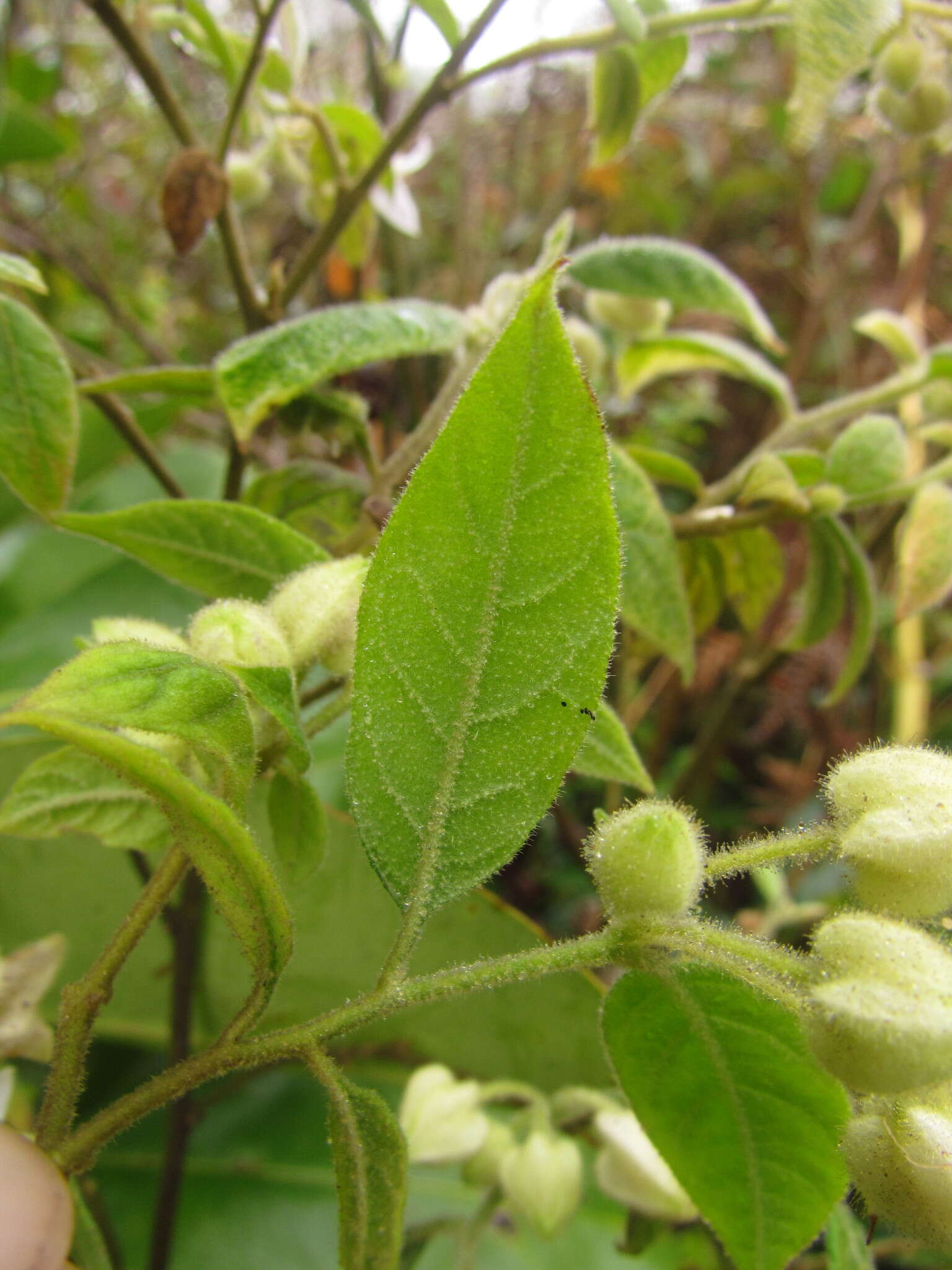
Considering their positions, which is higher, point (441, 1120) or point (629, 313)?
point (629, 313)

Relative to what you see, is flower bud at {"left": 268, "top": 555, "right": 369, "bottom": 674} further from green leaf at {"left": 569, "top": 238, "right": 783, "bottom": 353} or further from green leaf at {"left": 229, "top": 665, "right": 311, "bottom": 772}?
green leaf at {"left": 569, "top": 238, "right": 783, "bottom": 353}

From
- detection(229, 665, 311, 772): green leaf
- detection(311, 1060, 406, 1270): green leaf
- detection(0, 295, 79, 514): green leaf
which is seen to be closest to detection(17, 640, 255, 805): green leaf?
detection(229, 665, 311, 772): green leaf

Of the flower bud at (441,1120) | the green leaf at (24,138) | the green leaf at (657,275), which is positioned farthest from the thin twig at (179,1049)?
the green leaf at (24,138)


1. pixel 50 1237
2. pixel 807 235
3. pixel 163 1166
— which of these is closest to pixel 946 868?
pixel 50 1237

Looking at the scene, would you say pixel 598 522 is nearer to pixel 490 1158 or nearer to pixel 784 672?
pixel 490 1158

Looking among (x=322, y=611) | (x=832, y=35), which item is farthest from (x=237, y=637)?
(x=832, y=35)

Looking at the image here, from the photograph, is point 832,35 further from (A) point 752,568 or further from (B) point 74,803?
(B) point 74,803
